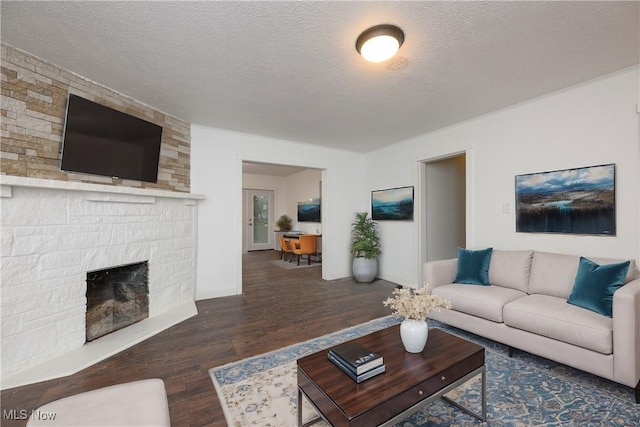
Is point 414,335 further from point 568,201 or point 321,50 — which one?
point 568,201

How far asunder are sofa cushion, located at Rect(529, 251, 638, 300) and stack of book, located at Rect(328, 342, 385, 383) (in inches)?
82.9

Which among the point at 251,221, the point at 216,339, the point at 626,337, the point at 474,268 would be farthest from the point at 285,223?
the point at 626,337

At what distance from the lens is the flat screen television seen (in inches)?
95.0

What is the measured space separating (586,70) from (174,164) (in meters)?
4.46

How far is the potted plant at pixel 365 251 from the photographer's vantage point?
4957 mm

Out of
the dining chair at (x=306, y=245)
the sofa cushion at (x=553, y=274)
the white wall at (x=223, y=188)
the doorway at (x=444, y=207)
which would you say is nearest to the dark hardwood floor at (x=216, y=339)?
the white wall at (x=223, y=188)

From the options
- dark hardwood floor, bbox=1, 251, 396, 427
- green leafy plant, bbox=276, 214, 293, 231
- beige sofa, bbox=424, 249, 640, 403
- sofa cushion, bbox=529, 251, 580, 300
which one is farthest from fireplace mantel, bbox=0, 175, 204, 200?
green leafy plant, bbox=276, 214, 293, 231

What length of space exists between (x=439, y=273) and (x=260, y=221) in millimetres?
7334

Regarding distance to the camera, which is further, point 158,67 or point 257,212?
point 257,212

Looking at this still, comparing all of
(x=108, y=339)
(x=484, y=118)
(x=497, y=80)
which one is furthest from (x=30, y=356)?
(x=484, y=118)

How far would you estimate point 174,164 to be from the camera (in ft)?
11.9

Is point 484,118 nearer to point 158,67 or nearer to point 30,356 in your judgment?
point 158,67

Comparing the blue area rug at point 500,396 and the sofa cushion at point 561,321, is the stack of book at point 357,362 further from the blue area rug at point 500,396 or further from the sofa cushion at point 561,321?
the sofa cushion at point 561,321

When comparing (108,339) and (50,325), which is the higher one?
(50,325)
